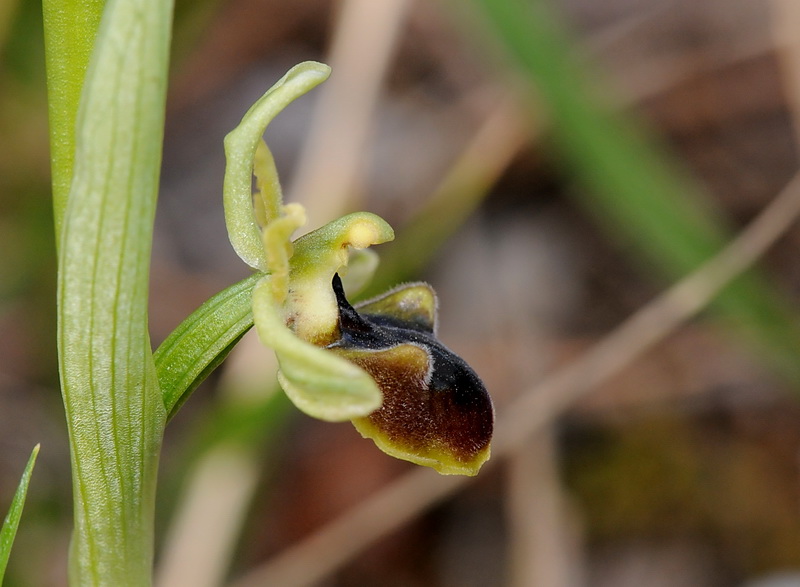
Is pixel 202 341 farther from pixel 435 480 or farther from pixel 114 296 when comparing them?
pixel 435 480

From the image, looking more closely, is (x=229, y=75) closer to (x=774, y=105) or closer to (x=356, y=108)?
(x=356, y=108)

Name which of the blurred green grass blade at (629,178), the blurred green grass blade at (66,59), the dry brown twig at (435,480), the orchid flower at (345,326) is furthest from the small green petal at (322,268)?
the dry brown twig at (435,480)

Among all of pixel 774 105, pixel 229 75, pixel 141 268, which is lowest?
pixel 141 268

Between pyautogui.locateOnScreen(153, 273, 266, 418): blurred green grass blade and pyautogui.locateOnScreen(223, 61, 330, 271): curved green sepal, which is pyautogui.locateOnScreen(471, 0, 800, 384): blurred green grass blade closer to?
pyautogui.locateOnScreen(223, 61, 330, 271): curved green sepal

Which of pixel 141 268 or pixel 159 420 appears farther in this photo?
pixel 159 420

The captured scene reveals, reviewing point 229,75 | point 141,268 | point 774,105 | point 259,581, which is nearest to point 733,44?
point 774,105

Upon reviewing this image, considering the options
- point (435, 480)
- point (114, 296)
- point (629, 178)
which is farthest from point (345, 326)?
point (435, 480)

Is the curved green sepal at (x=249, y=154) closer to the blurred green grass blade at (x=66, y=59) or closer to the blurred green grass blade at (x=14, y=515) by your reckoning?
the blurred green grass blade at (x=66, y=59)
